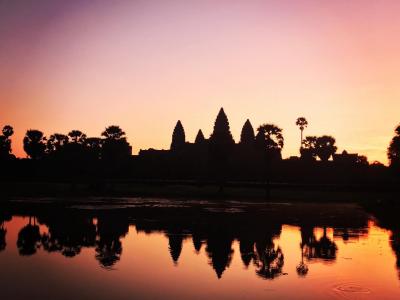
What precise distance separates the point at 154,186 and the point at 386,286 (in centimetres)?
7589

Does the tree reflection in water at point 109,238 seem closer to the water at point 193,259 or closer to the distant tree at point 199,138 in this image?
the water at point 193,259

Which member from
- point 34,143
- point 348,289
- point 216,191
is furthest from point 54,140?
point 348,289

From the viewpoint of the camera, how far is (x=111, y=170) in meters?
106

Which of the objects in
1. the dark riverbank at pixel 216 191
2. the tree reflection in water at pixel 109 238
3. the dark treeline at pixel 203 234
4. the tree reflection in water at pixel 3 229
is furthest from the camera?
the dark riverbank at pixel 216 191

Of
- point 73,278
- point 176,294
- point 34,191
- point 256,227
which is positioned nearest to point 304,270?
point 176,294

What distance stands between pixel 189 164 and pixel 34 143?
45919mm

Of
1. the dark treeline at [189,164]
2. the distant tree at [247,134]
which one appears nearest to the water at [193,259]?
the dark treeline at [189,164]

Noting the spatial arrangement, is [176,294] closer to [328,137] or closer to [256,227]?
[256,227]

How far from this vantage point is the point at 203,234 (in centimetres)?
2808

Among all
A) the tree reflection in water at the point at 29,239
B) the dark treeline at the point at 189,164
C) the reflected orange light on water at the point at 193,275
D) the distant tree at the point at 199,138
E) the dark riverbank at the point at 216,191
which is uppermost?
the distant tree at the point at 199,138

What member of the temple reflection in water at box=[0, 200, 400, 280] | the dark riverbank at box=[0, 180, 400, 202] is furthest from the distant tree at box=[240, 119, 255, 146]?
the temple reflection in water at box=[0, 200, 400, 280]

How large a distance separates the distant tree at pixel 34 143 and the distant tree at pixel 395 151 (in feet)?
299

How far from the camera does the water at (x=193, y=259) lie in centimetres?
1494

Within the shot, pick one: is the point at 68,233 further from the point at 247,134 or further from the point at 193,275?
the point at 247,134
